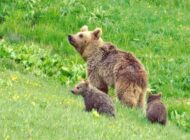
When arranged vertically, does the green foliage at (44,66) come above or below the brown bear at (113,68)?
below

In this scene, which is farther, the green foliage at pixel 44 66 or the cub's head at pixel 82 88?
the green foliage at pixel 44 66

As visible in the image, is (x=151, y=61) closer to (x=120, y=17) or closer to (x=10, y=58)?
(x=120, y=17)

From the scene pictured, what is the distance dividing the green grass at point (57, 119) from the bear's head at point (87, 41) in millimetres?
1554

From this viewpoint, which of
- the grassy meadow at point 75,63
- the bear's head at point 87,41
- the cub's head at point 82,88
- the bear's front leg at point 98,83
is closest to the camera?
the grassy meadow at point 75,63

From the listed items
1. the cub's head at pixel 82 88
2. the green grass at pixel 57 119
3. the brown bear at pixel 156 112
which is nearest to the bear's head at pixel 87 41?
the green grass at pixel 57 119

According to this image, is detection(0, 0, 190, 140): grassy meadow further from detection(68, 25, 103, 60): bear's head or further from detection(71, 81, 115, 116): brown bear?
detection(68, 25, 103, 60): bear's head

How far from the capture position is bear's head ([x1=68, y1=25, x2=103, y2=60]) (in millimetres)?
16031

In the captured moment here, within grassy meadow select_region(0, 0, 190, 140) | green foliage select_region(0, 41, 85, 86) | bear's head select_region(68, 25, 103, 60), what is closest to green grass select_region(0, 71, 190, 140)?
grassy meadow select_region(0, 0, 190, 140)

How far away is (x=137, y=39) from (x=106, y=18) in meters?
1.58

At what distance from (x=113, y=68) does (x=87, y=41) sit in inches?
66.7

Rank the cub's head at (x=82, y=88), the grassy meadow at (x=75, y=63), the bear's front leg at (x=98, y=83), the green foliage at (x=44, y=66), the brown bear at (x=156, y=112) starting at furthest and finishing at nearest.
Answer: the green foliage at (x=44, y=66) → the bear's front leg at (x=98, y=83) → the cub's head at (x=82, y=88) → the brown bear at (x=156, y=112) → the grassy meadow at (x=75, y=63)

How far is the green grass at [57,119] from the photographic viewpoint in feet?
31.0

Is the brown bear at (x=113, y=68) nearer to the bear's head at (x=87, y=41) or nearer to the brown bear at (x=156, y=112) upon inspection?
the bear's head at (x=87, y=41)

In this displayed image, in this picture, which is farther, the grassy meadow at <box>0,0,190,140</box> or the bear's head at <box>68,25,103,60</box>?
the bear's head at <box>68,25,103,60</box>
